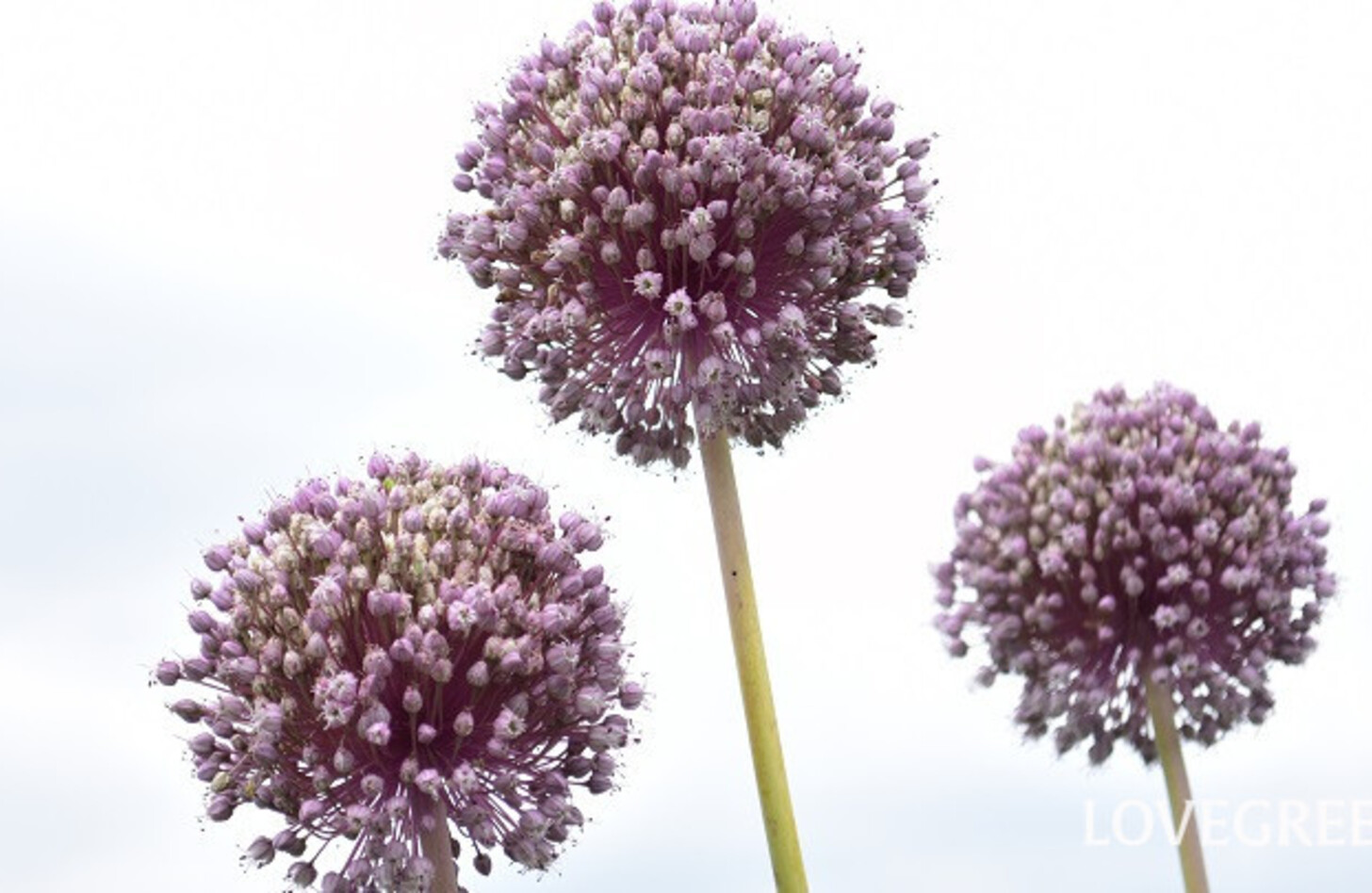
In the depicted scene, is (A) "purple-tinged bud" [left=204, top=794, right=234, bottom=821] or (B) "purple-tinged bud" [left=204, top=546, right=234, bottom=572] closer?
(A) "purple-tinged bud" [left=204, top=794, right=234, bottom=821]

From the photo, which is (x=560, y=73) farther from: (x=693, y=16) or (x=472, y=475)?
(x=472, y=475)

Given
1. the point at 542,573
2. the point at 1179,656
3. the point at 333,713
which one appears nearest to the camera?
the point at 333,713

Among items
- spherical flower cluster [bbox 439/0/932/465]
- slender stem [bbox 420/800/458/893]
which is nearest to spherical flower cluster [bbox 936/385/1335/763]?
spherical flower cluster [bbox 439/0/932/465]

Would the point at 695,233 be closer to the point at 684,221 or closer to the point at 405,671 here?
the point at 684,221

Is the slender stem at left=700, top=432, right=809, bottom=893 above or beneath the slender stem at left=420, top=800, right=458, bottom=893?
above

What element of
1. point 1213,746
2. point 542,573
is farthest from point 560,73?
point 1213,746

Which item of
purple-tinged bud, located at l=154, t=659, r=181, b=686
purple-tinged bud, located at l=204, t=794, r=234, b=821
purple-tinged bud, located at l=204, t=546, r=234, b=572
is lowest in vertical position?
purple-tinged bud, located at l=204, t=794, r=234, b=821

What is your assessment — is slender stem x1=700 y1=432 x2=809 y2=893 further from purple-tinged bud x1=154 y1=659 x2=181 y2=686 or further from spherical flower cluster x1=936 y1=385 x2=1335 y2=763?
purple-tinged bud x1=154 y1=659 x2=181 y2=686
